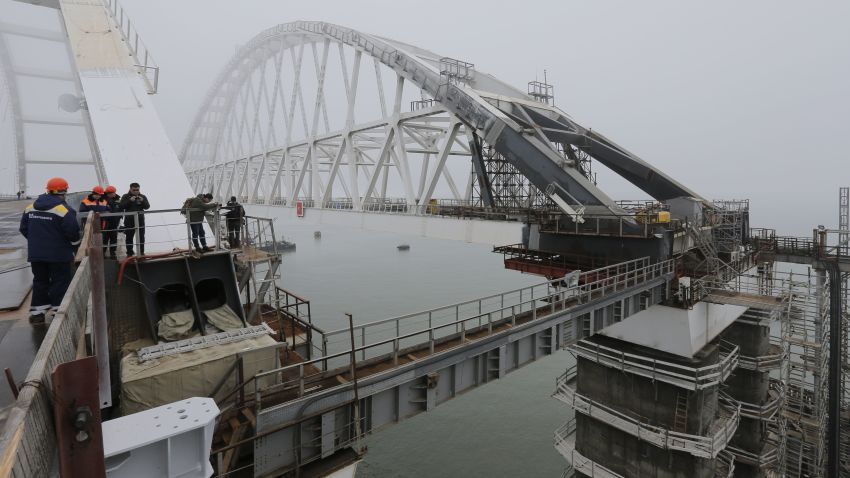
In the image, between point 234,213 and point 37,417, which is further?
point 234,213

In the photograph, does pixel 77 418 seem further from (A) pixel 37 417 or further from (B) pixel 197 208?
(B) pixel 197 208

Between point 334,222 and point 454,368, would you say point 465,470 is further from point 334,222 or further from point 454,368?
point 334,222

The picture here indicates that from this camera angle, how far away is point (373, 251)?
70562mm

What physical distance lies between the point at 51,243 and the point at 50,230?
0.55 ft

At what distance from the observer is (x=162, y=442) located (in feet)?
10.4

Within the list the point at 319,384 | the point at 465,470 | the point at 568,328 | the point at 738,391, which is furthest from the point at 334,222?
the point at 738,391

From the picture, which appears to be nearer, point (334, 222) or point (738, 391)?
point (738, 391)

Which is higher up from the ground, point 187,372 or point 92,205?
point 92,205

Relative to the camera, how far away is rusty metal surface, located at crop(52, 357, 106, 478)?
2260 mm

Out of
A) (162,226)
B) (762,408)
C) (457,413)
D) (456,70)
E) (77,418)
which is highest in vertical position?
(456,70)

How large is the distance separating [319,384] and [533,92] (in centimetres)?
2488

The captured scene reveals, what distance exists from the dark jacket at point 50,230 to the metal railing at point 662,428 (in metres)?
16.3

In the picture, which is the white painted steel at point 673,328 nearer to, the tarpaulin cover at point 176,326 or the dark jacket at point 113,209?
the tarpaulin cover at point 176,326

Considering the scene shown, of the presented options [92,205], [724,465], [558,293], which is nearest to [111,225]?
[92,205]
